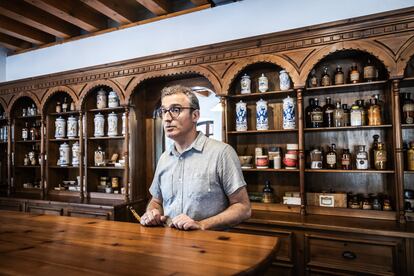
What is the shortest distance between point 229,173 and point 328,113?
1.49 meters

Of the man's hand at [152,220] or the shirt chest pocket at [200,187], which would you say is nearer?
the man's hand at [152,220]

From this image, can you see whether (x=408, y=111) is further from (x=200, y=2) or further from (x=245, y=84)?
(x=200, y=2)

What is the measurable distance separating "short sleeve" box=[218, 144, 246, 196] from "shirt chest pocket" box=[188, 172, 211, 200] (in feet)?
0.27

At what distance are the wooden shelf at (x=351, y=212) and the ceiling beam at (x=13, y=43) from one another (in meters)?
4.73

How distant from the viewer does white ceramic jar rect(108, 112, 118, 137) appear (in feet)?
11.5

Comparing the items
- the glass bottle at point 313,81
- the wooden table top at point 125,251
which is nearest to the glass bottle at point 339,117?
the glass bottle at point 313,81

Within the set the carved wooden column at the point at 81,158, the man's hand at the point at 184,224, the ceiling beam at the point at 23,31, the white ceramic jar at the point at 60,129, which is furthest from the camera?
the white ceramic jar at the point at 60,129

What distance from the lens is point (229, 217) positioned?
1384mm

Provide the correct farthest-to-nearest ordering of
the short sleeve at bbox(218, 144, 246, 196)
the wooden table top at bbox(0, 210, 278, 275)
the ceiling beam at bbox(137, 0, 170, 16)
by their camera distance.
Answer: the ceiling beam at bbox(137, 0, 170, 16) → the short sleeve at bbox(218, 144, 246, 196) → the wooden table top at bbox(0, 210, 278, 275)

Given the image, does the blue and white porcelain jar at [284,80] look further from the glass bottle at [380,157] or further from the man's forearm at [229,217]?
the man's forearm at [229,217]

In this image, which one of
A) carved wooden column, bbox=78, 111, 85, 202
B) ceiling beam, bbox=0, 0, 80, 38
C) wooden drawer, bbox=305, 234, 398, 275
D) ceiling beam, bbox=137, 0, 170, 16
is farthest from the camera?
carved wooden column, bbox=78, 111, 85, 202

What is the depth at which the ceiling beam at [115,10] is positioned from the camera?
310 centimetres

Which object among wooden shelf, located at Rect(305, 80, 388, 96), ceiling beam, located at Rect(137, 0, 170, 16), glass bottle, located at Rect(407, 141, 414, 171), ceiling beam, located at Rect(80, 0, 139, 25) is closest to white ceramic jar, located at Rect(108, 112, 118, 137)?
ceiling beam, located at Rect(80, 0, 139, 25)

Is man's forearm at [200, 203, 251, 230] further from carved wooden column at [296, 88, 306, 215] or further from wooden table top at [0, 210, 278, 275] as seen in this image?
carved wooden column at [296, 88, 306, 215]
